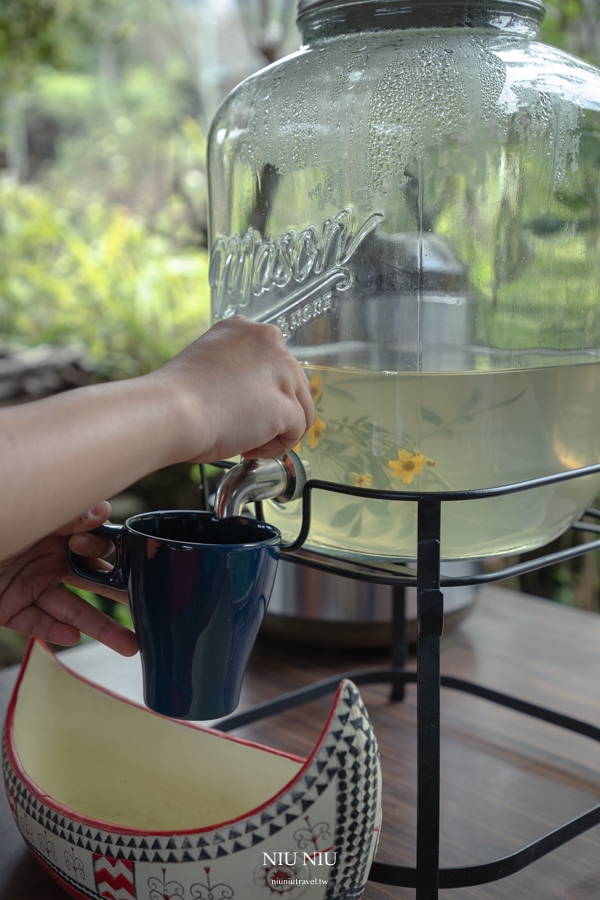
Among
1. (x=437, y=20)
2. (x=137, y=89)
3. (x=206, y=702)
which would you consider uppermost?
(x=137, y=89)

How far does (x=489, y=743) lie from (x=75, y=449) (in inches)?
17.8

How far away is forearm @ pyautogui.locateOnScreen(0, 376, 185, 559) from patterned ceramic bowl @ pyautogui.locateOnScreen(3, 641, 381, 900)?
0.13 meters

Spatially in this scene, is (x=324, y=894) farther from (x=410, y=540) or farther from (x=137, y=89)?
A: (x=137, y=89)

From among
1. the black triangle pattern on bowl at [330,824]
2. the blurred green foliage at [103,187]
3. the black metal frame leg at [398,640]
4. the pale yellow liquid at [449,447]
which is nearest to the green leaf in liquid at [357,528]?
the pale yellow liquid at [449,447]

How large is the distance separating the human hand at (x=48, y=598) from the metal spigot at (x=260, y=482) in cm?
9

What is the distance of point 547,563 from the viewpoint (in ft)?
1.37

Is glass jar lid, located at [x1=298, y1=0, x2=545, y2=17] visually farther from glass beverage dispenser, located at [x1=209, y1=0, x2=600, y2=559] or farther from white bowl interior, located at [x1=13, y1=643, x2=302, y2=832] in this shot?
white bowl interior, located at [x1=13, y1=643, x2=302, y2=832]

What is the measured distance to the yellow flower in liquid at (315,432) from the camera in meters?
0.44

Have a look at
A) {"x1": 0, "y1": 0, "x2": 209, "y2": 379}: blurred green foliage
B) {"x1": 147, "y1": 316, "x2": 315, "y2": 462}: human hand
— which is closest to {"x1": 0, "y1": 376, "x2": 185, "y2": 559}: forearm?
{"x1": 147, "y1": 316, "x2": 315, "y2": 462}: human hand

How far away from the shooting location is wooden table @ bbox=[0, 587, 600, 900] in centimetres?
46

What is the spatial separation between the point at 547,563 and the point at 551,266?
158mm

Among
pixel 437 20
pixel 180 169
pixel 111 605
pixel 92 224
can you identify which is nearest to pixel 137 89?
pixel 180 169

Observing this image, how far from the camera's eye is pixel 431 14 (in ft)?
1.43

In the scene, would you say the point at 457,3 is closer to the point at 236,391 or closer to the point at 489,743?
the point at 236,391
